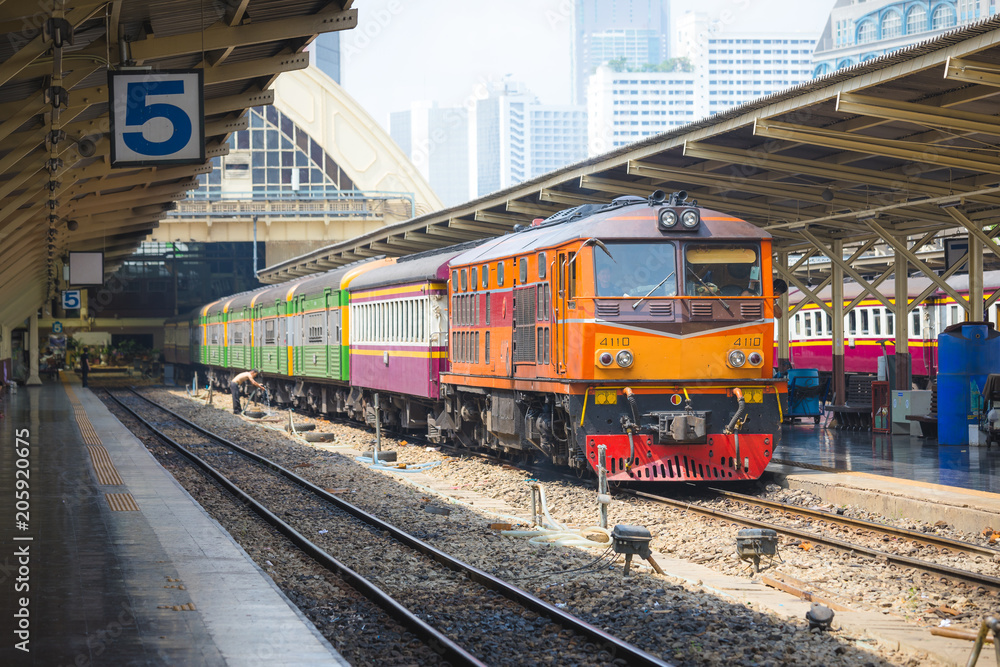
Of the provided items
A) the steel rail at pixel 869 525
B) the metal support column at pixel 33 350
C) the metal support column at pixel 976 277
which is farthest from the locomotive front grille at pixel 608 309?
the metal support column at pixel 33 350

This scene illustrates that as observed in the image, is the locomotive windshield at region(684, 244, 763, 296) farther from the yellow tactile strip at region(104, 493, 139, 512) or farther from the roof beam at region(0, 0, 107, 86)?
the roof beam at region(0, 0, 107, 86)

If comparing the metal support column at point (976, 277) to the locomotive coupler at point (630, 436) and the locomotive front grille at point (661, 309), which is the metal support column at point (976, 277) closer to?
the locomotive front grille at point (661, 309)

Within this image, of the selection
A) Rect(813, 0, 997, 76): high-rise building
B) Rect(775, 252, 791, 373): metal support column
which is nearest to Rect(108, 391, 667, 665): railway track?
Rect(775, 252, 791, 373): metal support column

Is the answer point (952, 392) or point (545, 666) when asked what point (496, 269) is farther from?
point (545, 666)

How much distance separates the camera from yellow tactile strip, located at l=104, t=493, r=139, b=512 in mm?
12688

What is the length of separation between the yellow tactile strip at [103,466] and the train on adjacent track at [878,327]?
57.3 ft

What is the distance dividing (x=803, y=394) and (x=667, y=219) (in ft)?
35.7

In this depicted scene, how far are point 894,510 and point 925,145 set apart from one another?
575 cm

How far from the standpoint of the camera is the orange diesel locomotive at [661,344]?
1309cm

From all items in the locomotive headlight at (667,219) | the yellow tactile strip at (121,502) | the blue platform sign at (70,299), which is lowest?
the yellow tactile strip at (121,502)

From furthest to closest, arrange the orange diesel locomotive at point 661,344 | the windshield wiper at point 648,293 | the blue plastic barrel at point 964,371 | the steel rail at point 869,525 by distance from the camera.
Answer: the blue plastic barrel at point 964,371 → the windshield wiper at point 648,293 → the orange diesel locomotive at point 661,344 → the steel rail at point 869,525

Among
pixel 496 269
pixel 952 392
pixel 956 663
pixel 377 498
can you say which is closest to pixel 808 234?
pixel 952 392

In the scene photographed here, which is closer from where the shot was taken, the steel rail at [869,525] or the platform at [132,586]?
the platform at [132,586]

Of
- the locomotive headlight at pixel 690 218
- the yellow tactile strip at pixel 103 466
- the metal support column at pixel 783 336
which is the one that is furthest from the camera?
the metal support column at pixel 783 336
